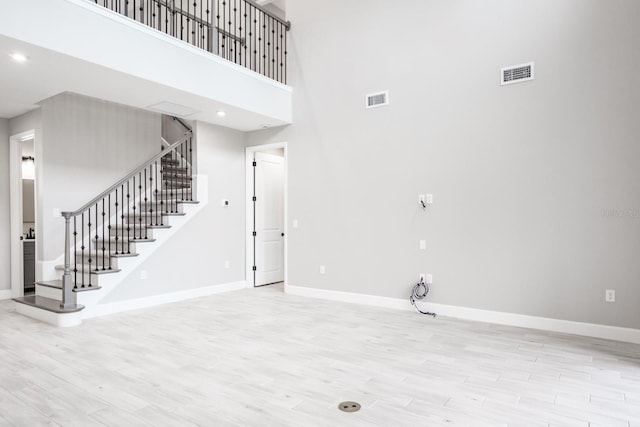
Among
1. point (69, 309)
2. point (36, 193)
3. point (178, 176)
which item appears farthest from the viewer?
point (178, 176)

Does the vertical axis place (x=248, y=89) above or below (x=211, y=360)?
above

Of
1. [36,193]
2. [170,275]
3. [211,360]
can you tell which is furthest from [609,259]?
[36,193]

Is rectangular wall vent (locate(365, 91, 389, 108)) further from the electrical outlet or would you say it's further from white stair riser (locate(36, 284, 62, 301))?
white stair riser (locate(36, 284, 62, 301))

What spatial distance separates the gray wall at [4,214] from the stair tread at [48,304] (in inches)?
49.9

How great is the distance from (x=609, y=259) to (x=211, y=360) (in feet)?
13.0

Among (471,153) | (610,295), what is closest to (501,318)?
(610,295)

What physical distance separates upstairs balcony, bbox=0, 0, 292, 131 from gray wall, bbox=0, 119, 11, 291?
1.35ft

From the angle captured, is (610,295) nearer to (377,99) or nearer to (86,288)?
(377,99)

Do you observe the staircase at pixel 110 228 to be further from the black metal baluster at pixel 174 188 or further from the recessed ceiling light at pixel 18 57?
the recessed ceiling light at pixel 18 57

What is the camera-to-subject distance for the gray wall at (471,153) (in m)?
4.12

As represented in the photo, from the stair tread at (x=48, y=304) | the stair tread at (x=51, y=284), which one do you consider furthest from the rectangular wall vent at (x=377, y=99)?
the stair tread at (x=51, y=284)

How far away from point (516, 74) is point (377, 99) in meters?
1.78

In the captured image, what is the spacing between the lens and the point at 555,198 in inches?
173

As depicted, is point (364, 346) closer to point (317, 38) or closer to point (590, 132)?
point (590, 132)
